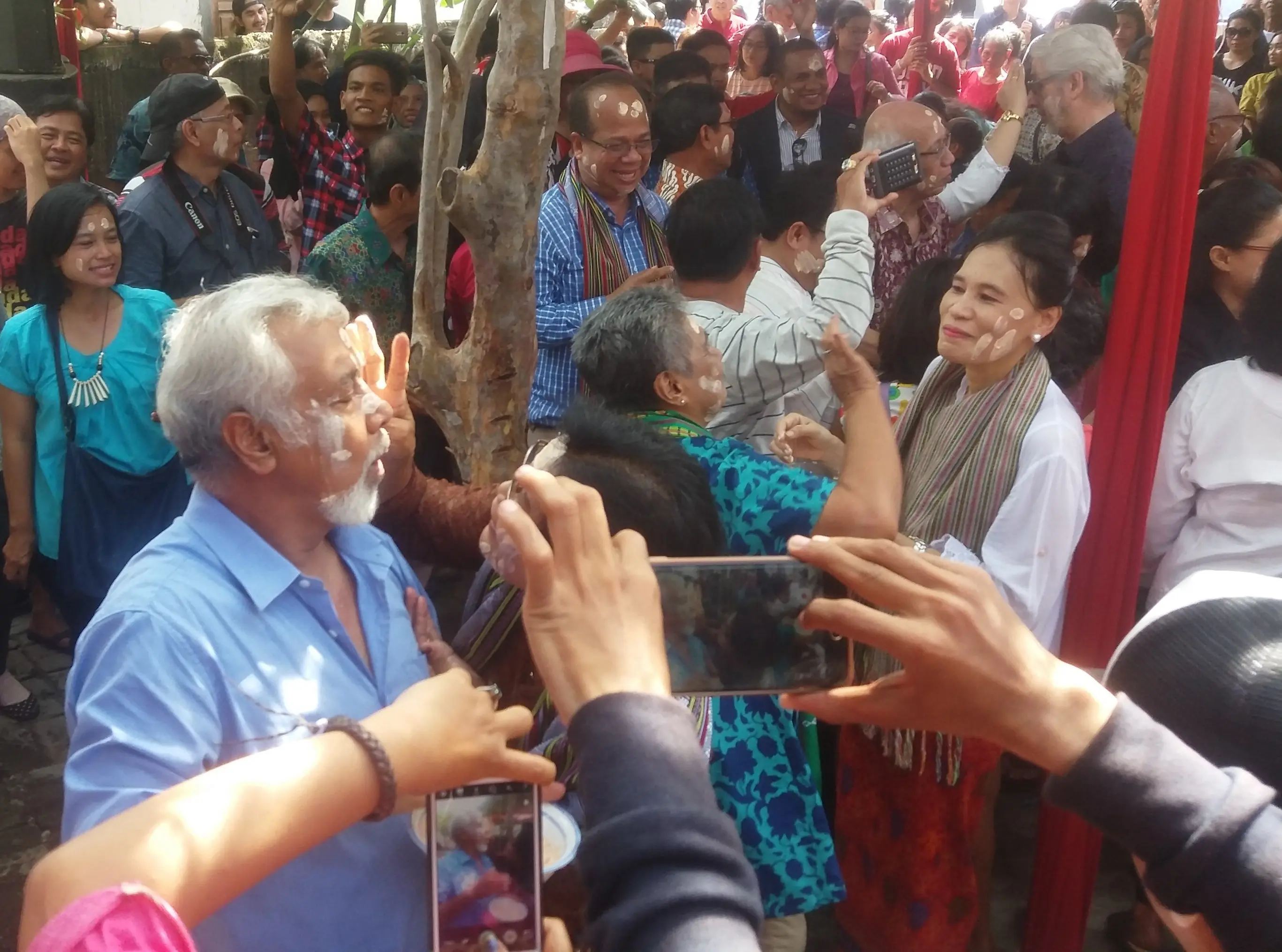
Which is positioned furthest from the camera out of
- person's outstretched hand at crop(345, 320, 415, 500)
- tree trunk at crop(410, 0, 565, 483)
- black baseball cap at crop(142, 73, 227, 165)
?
black baseball cap at crop(142, 73, 227, 165)

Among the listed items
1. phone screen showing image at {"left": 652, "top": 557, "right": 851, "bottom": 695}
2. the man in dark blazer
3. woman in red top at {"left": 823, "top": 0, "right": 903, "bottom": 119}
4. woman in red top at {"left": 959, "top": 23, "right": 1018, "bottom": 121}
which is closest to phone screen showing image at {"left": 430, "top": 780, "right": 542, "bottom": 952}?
phone screen showing image at {"left": 652, "top": 557, "right": 851, "bottom": 695}

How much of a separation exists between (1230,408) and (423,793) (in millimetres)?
2089

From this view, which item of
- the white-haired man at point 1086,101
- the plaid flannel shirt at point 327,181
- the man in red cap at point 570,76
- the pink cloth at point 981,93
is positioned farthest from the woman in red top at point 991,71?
the plaid flannel shirt at point 327,181

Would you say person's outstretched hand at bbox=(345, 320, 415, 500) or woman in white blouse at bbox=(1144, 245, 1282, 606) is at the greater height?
person's outstretched hand at bbox=(345, 320, 415, 500)

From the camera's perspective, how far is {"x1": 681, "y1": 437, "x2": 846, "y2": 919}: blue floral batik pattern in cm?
206

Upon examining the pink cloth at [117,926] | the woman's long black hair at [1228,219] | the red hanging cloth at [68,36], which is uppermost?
the red hanging cloth at [68,36]

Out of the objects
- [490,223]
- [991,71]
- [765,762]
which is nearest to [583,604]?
[765,762]

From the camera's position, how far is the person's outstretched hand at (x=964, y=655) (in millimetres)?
794

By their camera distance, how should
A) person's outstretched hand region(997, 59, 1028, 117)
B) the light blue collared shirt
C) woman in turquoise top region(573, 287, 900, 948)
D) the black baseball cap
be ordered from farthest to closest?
person's outstretched hand region(997, 59, 1028, 117)
the black baseball cap
woman in turquoise top region(573, 287, 900, 948)
the light blue collared shirt

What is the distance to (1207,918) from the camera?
0.73 meters

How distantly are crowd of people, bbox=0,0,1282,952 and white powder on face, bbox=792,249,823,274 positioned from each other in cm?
1

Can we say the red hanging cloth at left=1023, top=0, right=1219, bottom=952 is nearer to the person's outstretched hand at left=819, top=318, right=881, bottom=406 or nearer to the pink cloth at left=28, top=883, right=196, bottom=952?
the person's outstretched hand at left=819, top=318, right=881, bottom=406

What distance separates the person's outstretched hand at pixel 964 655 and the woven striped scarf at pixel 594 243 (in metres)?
2.79

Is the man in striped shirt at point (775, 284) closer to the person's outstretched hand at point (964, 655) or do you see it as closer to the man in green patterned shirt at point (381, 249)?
the man in green patterned shirt at point (381, 249)
